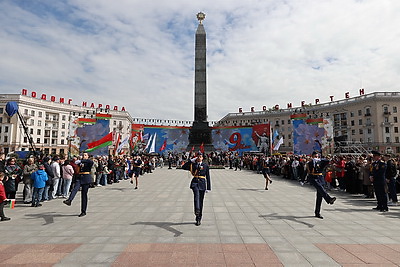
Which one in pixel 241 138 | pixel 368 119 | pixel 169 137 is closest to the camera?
pixel 241 138

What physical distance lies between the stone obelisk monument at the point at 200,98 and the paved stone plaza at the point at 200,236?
956 inches

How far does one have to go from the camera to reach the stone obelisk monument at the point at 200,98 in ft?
106

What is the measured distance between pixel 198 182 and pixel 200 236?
142cm

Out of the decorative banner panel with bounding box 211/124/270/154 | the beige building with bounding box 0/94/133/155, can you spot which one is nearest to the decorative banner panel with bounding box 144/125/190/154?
the decorative banner panel with bounding box 211/124/270/154

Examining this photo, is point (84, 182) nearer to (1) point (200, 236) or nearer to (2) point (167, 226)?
(2) point (167, 226)

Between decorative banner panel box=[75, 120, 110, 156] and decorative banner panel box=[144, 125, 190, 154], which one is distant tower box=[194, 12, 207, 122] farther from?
decorative banner panel box=[75, 120, 110, 156]

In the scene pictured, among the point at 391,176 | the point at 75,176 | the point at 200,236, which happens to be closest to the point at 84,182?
the point at 200,236

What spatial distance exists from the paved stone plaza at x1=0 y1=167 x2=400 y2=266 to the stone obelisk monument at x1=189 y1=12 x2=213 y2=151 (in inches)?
956

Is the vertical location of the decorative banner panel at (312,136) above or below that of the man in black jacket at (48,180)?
above

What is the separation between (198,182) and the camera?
596 centimetres

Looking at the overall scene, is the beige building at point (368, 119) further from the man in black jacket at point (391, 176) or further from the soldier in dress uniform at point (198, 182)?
the soldier in dress uniform at point (198, 182)

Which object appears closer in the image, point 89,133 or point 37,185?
point 37,185

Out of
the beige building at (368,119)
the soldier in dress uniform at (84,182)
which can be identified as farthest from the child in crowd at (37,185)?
the beige building at (368,119)

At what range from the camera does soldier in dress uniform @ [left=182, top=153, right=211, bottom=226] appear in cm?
571
